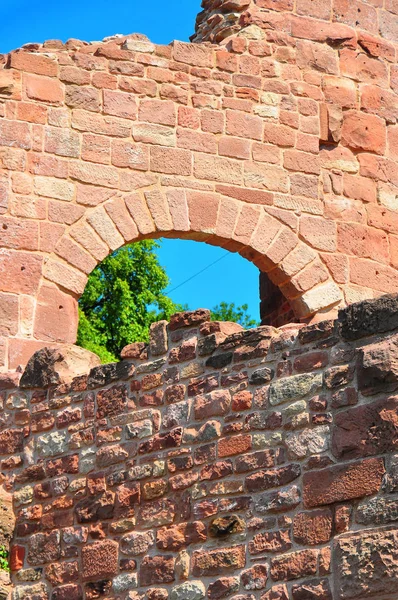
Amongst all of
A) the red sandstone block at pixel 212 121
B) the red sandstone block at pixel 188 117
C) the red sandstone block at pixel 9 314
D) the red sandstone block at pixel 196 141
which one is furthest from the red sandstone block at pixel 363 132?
the red sandstone block at pixel 9 314

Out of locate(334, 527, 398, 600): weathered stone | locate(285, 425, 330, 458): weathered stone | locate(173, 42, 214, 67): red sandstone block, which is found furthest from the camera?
locate(173, 42, 214, 67): red sandstone block

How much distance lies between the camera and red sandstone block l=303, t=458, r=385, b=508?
643 centimetres

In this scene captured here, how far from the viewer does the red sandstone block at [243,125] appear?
35.9ft

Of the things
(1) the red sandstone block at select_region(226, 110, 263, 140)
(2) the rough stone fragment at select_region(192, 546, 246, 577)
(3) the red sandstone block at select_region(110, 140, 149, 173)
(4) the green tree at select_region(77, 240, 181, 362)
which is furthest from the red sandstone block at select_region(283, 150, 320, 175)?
(4) the green tree at select_region(77, 240, 181, 362)

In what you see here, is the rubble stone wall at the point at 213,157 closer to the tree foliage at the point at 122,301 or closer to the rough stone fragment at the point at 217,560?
the rough stone fragment at the point at 217,560

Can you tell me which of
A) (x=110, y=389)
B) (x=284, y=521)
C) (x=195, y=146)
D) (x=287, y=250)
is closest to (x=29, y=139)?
(x=195, y=146)

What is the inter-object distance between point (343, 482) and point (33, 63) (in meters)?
5.19

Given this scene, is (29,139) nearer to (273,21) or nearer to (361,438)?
(273,21)

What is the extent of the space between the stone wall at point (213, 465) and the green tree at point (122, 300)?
31.8 ft

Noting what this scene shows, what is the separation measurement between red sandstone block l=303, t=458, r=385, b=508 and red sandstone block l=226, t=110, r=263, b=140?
15.7 feet

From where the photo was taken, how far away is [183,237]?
1062 cm

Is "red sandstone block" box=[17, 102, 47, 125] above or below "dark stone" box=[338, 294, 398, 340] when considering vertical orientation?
above

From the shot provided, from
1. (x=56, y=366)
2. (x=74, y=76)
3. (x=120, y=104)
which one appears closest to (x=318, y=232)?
(x=120, y=104)

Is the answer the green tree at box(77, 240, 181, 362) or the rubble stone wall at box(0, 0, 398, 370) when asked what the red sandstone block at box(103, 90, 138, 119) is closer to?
the rubble stone wall at box(0, 0, 398, 370)
